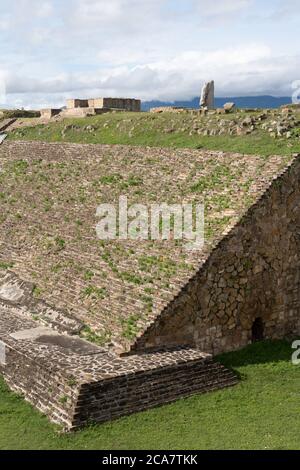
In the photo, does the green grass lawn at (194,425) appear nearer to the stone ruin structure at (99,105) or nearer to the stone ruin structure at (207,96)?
the stone ruin structure at (207,96)

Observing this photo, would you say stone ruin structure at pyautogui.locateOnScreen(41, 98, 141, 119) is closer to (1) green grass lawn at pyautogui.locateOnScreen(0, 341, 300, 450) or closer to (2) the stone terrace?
(2) the stone terrace

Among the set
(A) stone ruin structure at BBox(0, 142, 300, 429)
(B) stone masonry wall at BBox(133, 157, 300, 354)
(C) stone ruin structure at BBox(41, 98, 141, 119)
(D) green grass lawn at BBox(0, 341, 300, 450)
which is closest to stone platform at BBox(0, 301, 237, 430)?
(A) stone ruin structure at BBox(0, 142, 300, 429)

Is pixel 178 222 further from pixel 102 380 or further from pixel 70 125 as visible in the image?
pixel 70 125

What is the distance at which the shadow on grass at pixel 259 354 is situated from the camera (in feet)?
41.2

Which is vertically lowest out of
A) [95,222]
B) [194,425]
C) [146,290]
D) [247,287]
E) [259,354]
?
[194,425]

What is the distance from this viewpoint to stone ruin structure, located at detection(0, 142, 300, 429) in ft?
34.5

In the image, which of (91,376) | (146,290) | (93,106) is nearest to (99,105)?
(93,106)

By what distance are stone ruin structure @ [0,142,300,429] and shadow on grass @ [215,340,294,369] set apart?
24cm

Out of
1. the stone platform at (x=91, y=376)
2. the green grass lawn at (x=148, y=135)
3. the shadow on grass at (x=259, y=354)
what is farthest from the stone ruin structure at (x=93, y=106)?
the stone platform at (x=91, y=376)

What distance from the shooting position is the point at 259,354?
1311 cm

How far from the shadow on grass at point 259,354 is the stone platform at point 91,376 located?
0.93 metres

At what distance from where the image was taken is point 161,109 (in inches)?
953

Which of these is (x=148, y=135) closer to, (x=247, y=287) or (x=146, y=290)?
(x=247, y=287)

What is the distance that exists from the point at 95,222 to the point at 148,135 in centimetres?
576
